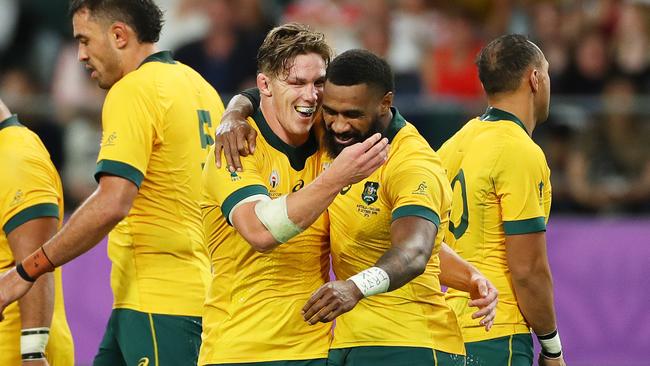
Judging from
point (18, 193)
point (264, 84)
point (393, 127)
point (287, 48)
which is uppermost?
point (287, 48)

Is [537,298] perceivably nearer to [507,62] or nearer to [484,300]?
[484,300]

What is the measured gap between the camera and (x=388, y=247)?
5.26m

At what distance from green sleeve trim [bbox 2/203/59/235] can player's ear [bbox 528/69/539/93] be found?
2.51 metres

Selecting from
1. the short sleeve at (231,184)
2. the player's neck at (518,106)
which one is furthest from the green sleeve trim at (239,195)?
the player's neck at (518,106)

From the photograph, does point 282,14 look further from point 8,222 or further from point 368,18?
point 8,222

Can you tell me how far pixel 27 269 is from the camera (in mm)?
5504

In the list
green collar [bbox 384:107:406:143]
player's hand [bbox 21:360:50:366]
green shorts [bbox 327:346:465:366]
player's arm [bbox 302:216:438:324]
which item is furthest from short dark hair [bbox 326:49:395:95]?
player's hand [bbox 21:360:50:366]

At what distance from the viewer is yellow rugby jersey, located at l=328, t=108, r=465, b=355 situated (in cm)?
518

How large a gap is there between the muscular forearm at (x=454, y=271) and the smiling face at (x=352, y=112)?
786 millimetres

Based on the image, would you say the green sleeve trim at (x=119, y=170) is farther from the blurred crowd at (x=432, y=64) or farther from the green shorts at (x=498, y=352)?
the blurred crowd at (x=432, y=64)

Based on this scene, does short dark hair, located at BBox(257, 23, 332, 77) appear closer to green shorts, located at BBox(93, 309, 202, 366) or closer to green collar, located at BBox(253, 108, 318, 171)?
green collar, located at BBox(253, 108, 318, 171)

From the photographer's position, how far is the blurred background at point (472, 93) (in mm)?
10883

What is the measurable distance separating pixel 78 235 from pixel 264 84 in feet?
3.67

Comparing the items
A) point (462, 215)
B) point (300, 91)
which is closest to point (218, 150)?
point (300, 91)
